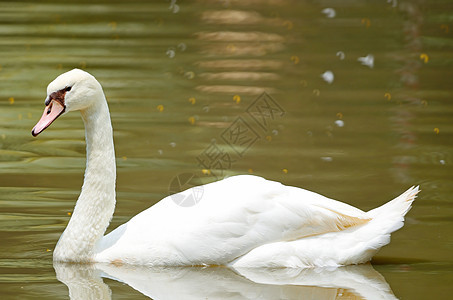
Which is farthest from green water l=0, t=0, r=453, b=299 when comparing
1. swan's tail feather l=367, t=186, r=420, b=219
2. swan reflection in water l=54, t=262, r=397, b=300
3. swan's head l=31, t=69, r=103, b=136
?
swan's head l=31, t=69, r=103, b=136

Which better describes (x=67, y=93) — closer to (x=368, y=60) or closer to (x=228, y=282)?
(x=228, y=282)

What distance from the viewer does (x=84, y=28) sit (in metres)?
20.7

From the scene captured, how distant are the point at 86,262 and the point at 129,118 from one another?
17.6 feet

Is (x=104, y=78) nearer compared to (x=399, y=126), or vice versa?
(x=399, y=126)

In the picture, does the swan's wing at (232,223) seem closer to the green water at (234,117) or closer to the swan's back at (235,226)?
the swan's back at (235,226)

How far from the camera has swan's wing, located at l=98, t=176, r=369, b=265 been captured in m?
7.64

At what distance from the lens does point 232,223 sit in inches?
301

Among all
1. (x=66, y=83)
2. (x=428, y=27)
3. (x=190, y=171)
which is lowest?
(x=428, y=27)

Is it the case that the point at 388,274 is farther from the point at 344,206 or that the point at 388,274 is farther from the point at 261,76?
the point at 261,76

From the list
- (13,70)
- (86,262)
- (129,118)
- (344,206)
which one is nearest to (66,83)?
(86,262)

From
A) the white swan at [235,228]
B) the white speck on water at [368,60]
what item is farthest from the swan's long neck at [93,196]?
the white speck on water at [368,60]

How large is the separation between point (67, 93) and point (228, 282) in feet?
5.99

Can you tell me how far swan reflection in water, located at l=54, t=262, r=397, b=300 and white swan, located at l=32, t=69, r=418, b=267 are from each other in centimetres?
7

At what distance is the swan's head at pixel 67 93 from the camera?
771cm
